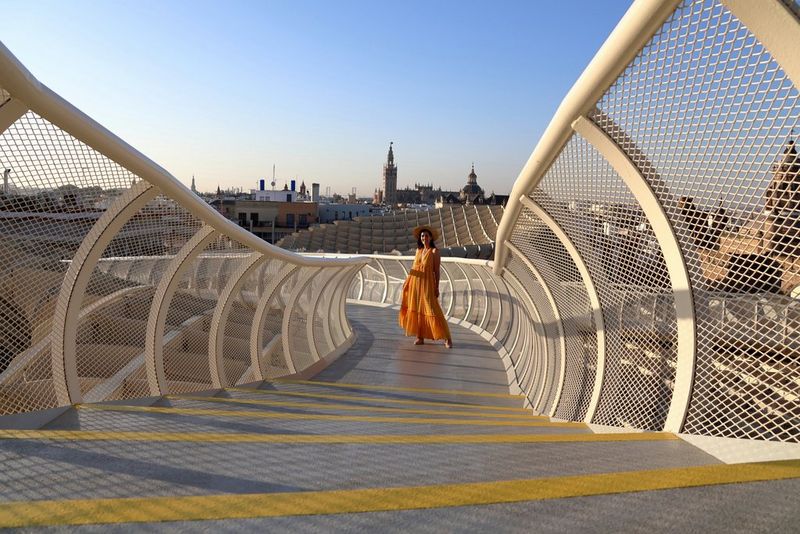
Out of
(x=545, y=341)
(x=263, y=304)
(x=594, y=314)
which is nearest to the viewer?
(x=594, y=314)

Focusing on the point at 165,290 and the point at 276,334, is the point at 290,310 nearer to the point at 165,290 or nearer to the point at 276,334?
the point at 276,334

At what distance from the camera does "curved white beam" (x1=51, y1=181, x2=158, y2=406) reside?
3.04m

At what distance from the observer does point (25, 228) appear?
108 inches

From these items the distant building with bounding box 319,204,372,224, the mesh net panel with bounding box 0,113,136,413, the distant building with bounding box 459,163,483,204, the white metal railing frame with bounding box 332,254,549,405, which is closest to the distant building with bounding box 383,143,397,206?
the distant building with bounding box 459,163,483,204

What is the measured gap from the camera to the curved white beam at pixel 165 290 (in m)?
3.80

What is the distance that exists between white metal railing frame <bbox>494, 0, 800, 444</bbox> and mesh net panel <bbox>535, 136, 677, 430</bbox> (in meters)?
0.17

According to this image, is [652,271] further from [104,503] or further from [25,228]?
[25,228]

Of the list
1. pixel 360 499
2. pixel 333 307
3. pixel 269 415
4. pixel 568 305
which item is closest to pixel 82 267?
pixel 269 415

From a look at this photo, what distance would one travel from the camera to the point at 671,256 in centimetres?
286

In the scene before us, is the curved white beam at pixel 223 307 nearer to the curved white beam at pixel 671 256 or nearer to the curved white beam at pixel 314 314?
the curved white beam at pixel 314 314

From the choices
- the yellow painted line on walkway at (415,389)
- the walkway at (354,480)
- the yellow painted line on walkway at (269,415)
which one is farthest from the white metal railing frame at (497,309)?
the walkway at (354,480)

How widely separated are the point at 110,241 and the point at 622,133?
101 inches

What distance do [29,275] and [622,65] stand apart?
2894mm

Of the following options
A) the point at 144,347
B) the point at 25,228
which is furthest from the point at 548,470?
the point at 144,347
